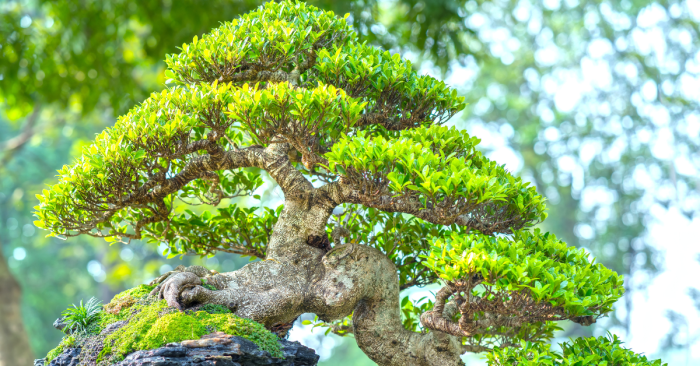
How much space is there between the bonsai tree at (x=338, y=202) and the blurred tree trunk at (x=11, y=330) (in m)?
2.22

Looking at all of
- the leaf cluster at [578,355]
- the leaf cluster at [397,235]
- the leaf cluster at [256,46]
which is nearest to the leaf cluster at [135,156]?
the leaf cluster at [256,46]

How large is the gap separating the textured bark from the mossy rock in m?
0.12

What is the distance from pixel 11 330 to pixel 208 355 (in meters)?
3.03

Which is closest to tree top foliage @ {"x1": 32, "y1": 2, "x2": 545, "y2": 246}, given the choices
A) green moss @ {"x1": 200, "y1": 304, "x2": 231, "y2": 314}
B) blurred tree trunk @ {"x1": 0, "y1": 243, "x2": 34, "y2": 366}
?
green moss @ {"x1": 200, "y1": 304, "x2": 231, "y2": 314}

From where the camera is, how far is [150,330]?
1328 mm

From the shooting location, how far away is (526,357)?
1461mm

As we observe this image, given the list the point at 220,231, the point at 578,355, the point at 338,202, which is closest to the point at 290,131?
the point at 338,202

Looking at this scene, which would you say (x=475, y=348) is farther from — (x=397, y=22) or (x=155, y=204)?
(x=397, y=22)

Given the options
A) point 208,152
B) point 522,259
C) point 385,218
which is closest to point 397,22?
point 385,218

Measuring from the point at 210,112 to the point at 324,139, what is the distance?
39 cm

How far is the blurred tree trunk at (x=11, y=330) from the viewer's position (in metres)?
3.43

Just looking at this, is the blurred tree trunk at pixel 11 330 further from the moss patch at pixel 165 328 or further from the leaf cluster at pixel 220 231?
the moss patch at pixel 165 328

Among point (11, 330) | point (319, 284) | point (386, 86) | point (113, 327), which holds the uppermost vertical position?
point (386, 86)

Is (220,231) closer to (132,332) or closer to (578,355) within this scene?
(132,332)
